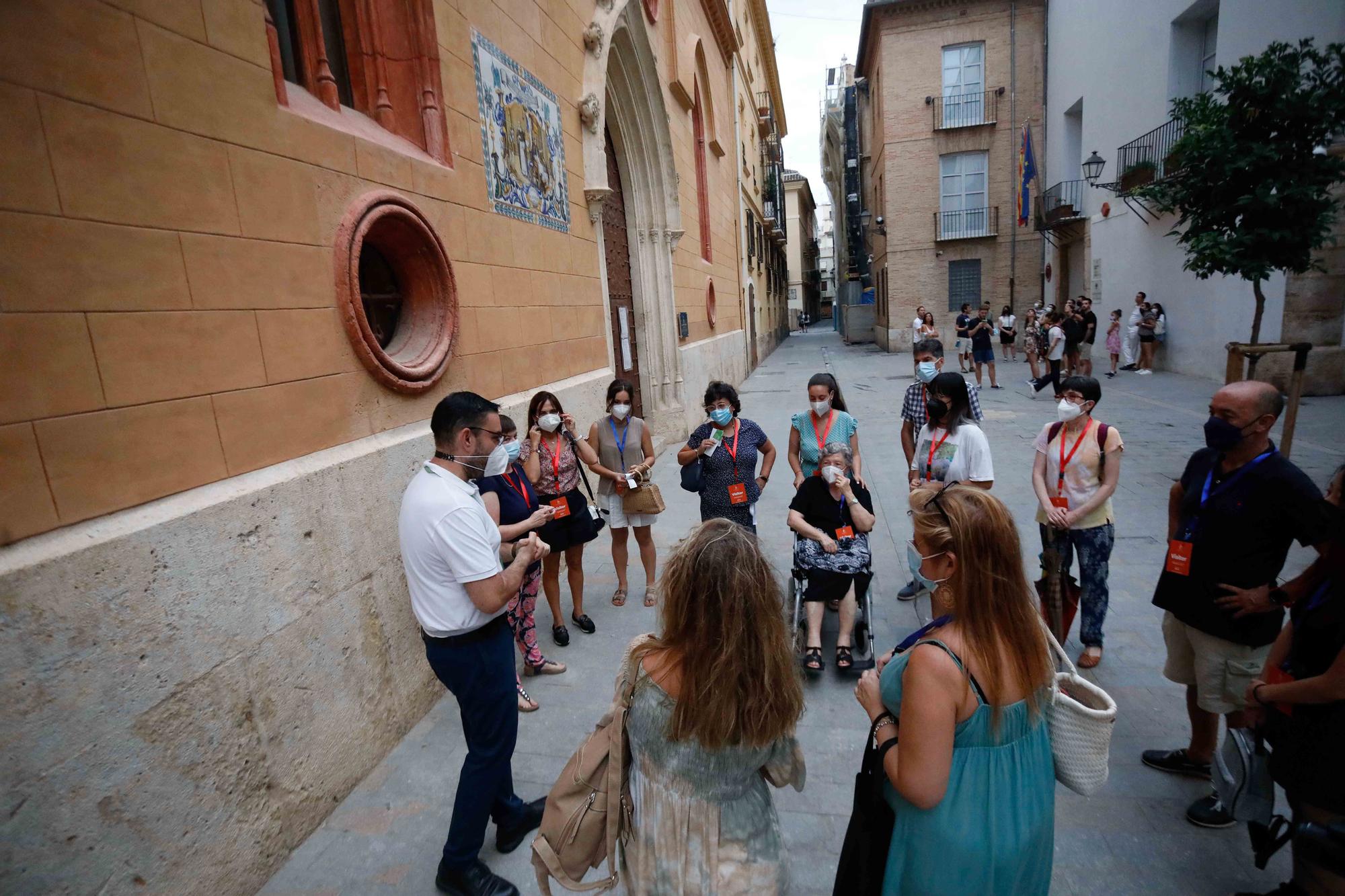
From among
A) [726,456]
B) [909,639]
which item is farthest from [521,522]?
[909,639]

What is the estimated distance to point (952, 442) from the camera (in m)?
4.10

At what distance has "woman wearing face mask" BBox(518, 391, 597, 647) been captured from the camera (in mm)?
4496

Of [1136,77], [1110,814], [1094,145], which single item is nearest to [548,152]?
[1110,814]

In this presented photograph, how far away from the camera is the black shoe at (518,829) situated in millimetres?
2891

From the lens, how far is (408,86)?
434 centimetres

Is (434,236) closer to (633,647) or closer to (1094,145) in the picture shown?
(633,647)

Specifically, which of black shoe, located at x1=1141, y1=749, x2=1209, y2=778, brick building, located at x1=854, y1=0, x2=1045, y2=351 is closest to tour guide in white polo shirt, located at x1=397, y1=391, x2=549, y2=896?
black shoe, located at x1=1141, y1=749, x2=1209, y2=778

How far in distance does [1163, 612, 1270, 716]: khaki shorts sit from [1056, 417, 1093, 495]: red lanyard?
3.47 feet

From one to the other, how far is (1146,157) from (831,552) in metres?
15.7

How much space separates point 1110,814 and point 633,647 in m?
2.46

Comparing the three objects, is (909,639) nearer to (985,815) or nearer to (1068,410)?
(985,815)

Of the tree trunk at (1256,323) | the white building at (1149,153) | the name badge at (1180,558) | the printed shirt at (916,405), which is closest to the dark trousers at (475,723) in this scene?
the name badge at (1180,558)

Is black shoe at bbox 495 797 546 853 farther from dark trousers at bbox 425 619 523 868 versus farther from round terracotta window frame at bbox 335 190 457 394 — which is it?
round terracotta window frame at bbox 335 190 457 394

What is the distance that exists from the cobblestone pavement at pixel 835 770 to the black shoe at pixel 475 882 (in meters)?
0.13
